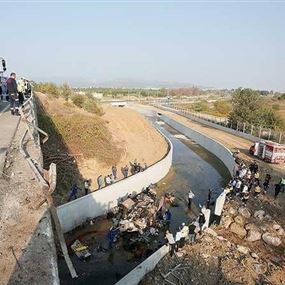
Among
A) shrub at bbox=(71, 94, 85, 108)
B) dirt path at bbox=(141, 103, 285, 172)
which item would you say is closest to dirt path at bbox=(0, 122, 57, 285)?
dirt path at bbox=(141, 103, 285, 172)

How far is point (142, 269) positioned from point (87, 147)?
17326mm

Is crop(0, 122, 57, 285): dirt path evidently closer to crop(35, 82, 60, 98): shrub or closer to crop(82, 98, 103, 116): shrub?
crop(82, 98, 103, 116): shrub

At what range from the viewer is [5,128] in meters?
13.6

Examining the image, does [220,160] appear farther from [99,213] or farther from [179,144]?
[99,213]

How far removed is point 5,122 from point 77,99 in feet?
131

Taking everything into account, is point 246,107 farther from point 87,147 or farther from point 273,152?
point 87,147

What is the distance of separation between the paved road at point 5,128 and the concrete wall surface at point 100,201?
482 cm

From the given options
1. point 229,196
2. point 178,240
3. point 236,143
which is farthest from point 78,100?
point 178,240

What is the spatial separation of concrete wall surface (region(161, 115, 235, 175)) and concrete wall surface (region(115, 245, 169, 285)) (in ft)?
54.7

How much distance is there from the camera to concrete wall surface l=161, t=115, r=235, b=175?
32619 millimetres

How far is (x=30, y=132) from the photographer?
38.7 ft

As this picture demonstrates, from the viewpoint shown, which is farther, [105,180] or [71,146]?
[71,146]

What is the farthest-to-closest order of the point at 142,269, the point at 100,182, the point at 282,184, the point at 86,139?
the point at 86,139 < the point at 100,182 < the point at 282,184 < the point at 142,269

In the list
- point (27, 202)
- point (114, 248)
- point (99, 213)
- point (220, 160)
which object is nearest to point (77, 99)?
point (220, 160)
